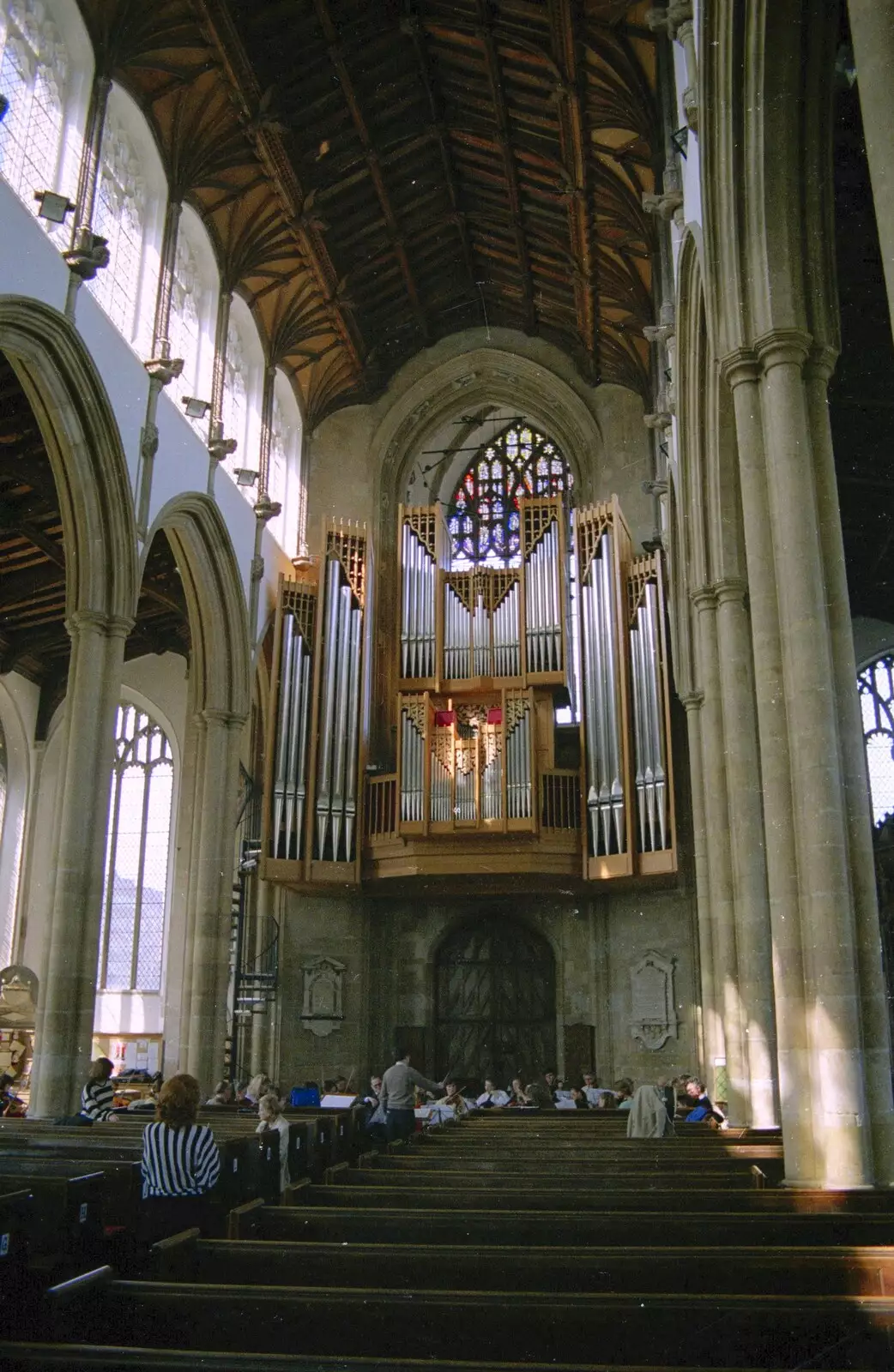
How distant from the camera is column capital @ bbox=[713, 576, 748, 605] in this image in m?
10.9

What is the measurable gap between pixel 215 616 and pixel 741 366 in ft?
33.5

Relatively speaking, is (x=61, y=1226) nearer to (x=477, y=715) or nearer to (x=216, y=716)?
(x=216, y=716)

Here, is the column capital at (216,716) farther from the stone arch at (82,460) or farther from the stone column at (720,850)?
the stone column at (720,850)

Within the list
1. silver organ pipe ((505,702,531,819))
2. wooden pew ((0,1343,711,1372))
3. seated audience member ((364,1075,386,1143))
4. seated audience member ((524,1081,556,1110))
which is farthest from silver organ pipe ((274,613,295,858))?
wooden pew ((0,1343,711,1372))

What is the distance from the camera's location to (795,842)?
6.73 meters

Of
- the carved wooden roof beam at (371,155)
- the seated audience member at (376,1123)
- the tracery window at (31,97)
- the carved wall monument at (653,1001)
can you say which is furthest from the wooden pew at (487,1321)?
the carved wall monument at (653,1001)

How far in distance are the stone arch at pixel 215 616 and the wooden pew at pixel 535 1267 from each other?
503 inches

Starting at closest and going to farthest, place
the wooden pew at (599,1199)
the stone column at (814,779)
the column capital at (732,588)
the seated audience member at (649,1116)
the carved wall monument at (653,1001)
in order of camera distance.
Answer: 1. the wooden pew at (599,1199)
2. the stone column at (814,779)
3. the seated audience member at (649,1116)
4. the column capital at (732,588)
5. the carved wall monument at (653,1001)

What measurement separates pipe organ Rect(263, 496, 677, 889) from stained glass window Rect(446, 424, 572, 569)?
2.66m

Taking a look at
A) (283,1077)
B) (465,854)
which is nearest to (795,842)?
(465,854)

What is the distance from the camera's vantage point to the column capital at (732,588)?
10.9 m

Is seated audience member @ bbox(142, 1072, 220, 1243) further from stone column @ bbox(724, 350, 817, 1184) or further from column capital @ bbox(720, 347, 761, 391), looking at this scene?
column capital @ bbox(720, 347, 761, 391)

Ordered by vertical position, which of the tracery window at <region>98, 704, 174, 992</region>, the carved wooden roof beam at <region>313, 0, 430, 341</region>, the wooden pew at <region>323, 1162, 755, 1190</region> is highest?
the carved wooden roof beam at <region>313, 0, 430, 341</region>

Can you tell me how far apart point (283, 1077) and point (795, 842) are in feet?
40.5
